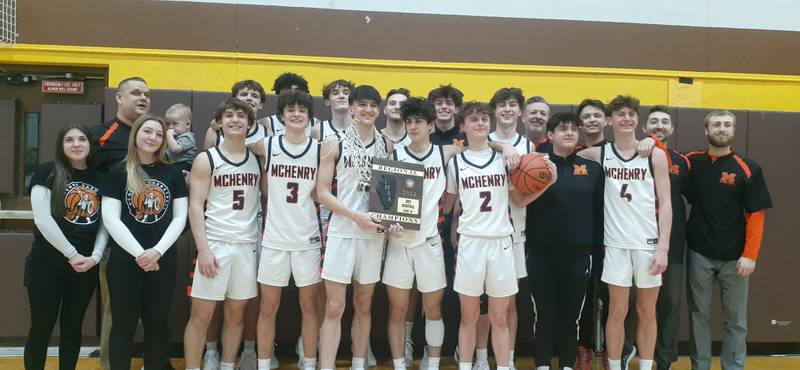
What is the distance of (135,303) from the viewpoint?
3.38 meters

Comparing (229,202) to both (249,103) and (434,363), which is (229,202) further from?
(434,363)

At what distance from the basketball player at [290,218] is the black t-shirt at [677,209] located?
9.00 feet

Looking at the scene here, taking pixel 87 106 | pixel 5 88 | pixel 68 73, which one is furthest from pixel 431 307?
pixel 5 88

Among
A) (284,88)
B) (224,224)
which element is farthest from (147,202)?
(284,88)

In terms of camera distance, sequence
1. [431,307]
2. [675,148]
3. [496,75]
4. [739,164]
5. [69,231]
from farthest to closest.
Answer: [496,75], [675,148], [739,164], [431,307], [69,231]

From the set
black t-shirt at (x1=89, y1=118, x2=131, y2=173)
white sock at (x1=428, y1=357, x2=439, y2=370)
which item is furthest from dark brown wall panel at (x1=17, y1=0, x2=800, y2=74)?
white sock at (x1=428, y1=357, x2=439, y2=370)

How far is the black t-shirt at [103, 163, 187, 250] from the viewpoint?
3.43 m

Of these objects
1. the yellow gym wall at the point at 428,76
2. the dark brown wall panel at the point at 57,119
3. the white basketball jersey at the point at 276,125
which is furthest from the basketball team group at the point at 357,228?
the yellow gym wall at the point at 428,76

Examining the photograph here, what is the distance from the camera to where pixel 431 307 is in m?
3.87

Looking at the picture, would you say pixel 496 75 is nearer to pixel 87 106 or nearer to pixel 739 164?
pixel 739 164

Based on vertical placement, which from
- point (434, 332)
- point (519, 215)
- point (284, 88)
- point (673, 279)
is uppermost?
point (284, 88)

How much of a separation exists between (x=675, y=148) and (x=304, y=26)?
3851 mm

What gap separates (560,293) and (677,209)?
48.1 inches

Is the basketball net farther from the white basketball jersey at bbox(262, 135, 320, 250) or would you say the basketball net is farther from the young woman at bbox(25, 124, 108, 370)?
the white basketball jersey at bbox(262, 135, 320, 250)
